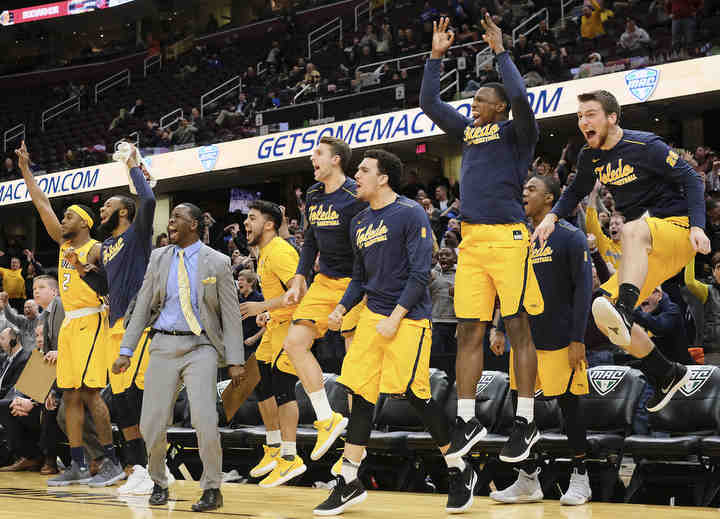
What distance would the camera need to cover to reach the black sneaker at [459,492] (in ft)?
16.1

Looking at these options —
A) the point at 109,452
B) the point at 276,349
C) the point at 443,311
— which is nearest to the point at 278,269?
the point at 276,349

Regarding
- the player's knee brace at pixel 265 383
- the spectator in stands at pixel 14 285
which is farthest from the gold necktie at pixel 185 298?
the spectator in stands at pixel 14 285

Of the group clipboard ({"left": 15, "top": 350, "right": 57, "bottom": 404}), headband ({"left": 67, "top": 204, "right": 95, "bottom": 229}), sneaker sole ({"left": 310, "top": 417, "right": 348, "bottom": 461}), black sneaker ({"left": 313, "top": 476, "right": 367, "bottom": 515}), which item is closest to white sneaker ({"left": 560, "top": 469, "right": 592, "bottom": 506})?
black sneaker ({"left": 313, "top": 476, "right": 367, "bottom": 515})

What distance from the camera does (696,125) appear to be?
15.1 meters

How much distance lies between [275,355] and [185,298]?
4.07ft

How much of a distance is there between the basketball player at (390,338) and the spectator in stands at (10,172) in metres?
18.9

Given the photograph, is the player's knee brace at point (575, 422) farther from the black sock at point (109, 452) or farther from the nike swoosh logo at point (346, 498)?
the black sock at point (109, 452)

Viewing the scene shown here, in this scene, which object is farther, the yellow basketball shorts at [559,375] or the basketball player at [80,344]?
the basketball player at [80,344]

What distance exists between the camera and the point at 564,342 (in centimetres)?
553

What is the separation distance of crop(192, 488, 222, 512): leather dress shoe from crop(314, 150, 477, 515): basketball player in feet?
2.39

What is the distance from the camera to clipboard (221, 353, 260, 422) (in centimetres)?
625

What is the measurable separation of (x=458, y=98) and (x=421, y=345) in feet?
34.8

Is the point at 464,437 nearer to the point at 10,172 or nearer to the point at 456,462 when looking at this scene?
the point at 456,462

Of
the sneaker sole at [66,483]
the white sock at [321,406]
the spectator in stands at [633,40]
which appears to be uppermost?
the spectator in stands at [633,40]
